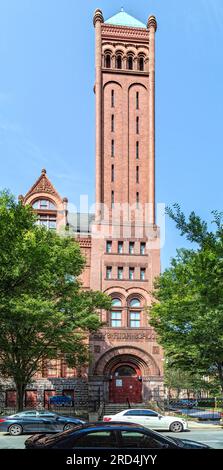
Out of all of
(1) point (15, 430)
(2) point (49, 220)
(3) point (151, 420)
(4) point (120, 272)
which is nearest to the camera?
(1) point (15, 430)

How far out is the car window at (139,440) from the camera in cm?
789

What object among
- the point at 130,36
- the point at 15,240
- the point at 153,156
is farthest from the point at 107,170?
the point at 15,240

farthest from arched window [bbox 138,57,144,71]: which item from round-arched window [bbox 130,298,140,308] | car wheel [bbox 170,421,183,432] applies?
car wheel [bbox 170,421,183,432]

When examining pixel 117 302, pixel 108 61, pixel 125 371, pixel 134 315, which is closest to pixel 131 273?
pixel 117 302

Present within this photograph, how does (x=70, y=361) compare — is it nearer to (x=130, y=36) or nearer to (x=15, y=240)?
(x=15, y=240)

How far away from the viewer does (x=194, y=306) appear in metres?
28.3

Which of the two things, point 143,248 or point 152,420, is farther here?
point 143,248

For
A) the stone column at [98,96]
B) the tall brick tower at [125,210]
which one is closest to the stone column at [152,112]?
the tall brick tower at [125,210]

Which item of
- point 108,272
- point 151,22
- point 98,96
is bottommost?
point 108,272

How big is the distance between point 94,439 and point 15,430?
17.3 meters

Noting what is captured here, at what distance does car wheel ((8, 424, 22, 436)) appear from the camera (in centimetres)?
2361

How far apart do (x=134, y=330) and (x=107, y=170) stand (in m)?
16.4

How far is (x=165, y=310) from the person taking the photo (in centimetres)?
3212

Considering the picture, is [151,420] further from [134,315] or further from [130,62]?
[130,62]
